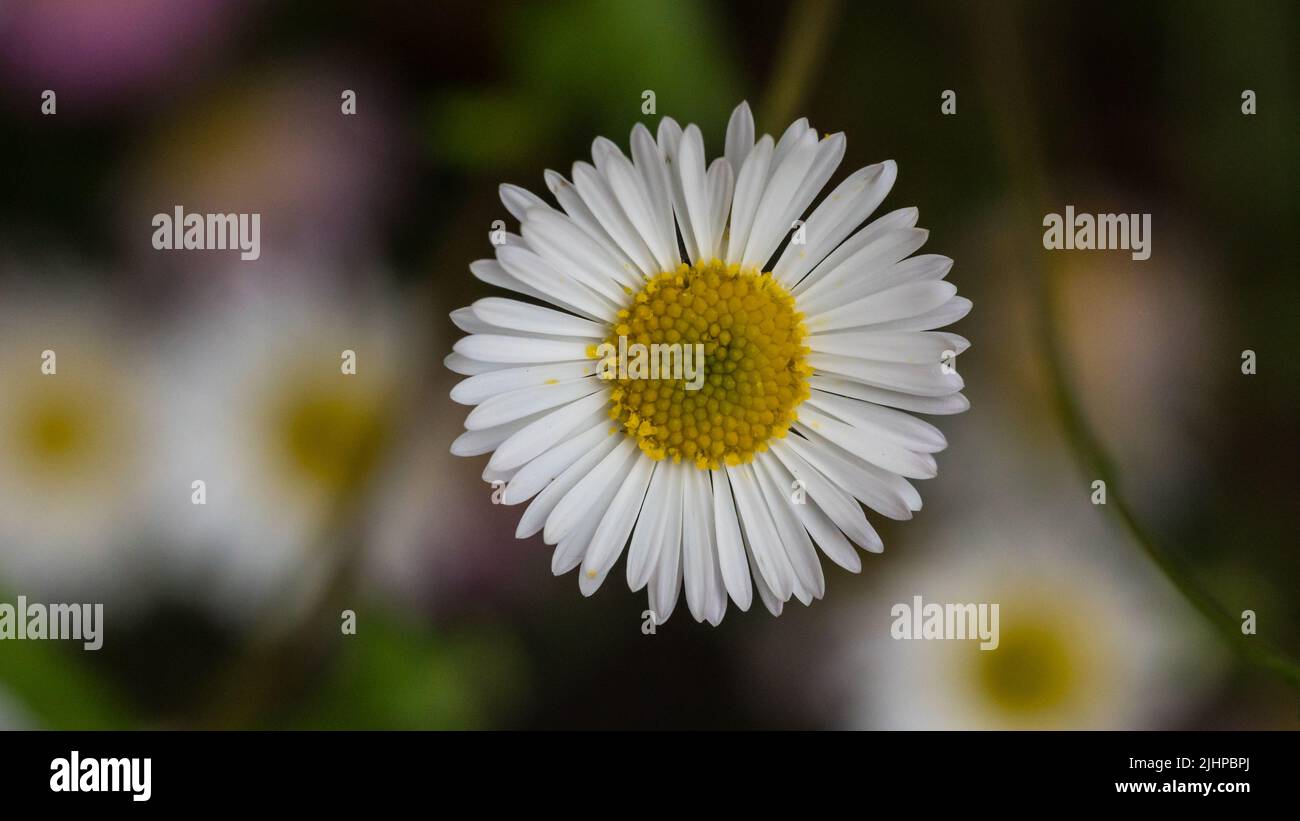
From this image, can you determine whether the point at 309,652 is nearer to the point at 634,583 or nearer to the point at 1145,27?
the point at 634,583

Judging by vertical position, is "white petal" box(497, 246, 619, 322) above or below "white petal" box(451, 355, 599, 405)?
above

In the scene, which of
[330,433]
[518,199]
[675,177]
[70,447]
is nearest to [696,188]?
[675,177]

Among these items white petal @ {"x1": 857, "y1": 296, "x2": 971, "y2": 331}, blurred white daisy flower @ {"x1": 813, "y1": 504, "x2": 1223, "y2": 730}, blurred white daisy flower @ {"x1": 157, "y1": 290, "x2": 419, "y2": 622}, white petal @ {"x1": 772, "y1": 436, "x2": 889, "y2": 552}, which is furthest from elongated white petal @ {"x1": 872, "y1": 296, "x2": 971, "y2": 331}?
blurred white daisy flower @ {"x1": 157, "y1": 290, "x2": 419, "y2": 622}

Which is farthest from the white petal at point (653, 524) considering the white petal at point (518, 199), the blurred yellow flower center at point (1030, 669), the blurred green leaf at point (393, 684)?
the blurred yellow flower center at point (1030, 669)

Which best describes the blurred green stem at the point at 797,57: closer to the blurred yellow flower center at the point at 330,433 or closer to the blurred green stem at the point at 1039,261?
the blurred green stem at the point at 1039,261

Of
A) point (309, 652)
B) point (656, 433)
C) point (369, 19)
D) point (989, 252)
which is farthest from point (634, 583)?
point (369, 19)

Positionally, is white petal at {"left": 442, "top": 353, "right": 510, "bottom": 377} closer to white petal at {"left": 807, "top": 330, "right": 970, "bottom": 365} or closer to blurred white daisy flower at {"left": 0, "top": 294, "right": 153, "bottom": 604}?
white petal at {"left": 807, "top": 330, "right": 970, "bottom": 365}
